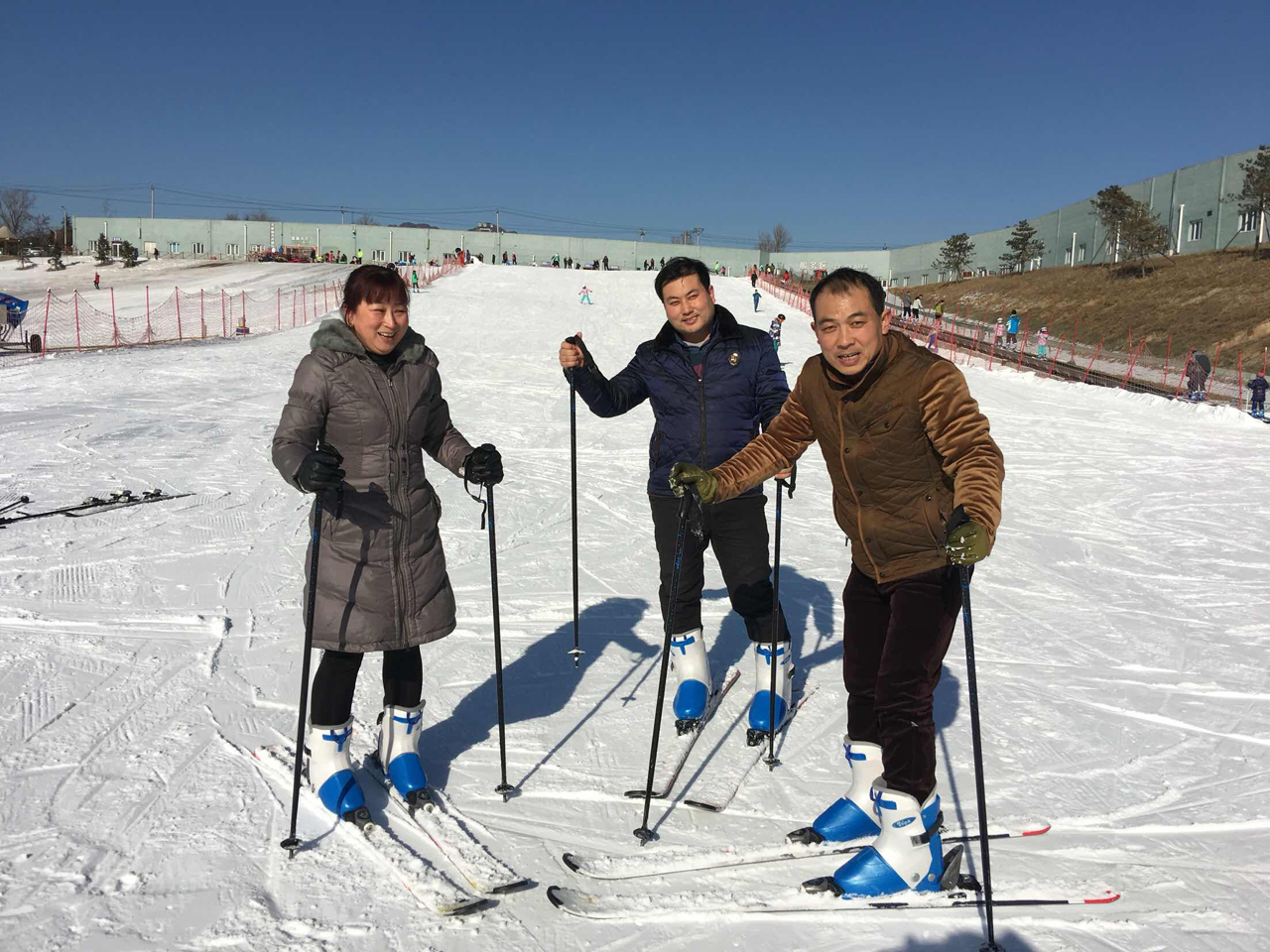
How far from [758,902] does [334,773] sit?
1.49m

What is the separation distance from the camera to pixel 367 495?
10.0 ft

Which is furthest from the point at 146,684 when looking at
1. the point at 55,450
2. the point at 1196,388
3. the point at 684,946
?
the point at 1196,388

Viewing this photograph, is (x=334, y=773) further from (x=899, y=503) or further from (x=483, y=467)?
(x=899, y=503)

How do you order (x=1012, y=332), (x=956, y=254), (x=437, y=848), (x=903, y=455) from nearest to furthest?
(x=903, y=455), (x=437, y=848), (x=1012, y=332), (x=956, y=254)

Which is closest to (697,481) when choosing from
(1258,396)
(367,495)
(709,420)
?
(709,420)

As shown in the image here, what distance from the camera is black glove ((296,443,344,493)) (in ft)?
8.88

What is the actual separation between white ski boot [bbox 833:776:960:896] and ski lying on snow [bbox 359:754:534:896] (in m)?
1.00

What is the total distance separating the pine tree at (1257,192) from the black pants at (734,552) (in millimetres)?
44562

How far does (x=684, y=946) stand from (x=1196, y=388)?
20197mm

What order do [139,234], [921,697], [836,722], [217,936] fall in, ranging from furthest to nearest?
[139,234], [836,722], [921,697], [217,936]

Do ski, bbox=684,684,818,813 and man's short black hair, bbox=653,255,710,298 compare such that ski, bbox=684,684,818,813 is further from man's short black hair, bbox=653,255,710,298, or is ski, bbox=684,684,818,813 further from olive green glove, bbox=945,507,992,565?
man's short black hair, bbox=653,255,710,298

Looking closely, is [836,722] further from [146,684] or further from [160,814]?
[146,684]

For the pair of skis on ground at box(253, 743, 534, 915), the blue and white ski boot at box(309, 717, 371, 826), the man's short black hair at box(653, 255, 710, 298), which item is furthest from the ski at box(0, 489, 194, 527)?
the man's short black hair at box(653, 255, 710, 298)

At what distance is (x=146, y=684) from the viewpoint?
13.5 feet
